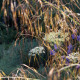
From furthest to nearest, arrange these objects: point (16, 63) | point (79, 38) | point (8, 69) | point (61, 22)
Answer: point (16, 63) < point (8, 69) < point (79, 38) < point (61, 22)

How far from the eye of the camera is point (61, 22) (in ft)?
4.30

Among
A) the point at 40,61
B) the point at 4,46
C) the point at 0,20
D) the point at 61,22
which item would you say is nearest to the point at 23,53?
the point at 40,61

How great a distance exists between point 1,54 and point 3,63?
14.1 inches

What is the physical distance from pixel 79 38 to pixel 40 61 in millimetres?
636

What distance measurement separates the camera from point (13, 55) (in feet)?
8.57

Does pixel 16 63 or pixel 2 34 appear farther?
pixel 2 34

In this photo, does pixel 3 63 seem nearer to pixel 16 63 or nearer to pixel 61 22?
pixel 16 63

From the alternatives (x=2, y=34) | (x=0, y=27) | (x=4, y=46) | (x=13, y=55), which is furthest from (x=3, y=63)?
(x=0, y=27)

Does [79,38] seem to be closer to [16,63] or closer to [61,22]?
[61,22]

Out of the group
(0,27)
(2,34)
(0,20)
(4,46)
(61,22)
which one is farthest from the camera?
(0,20)

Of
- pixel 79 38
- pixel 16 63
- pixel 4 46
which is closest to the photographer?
pixel 79 38

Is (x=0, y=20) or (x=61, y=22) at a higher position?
(x=61, y=22)

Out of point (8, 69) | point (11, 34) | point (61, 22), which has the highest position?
point (61, 22)

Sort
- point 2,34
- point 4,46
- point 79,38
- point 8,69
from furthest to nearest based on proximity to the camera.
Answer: point 2,34
point 4,46
point 8,69
point 79,38
